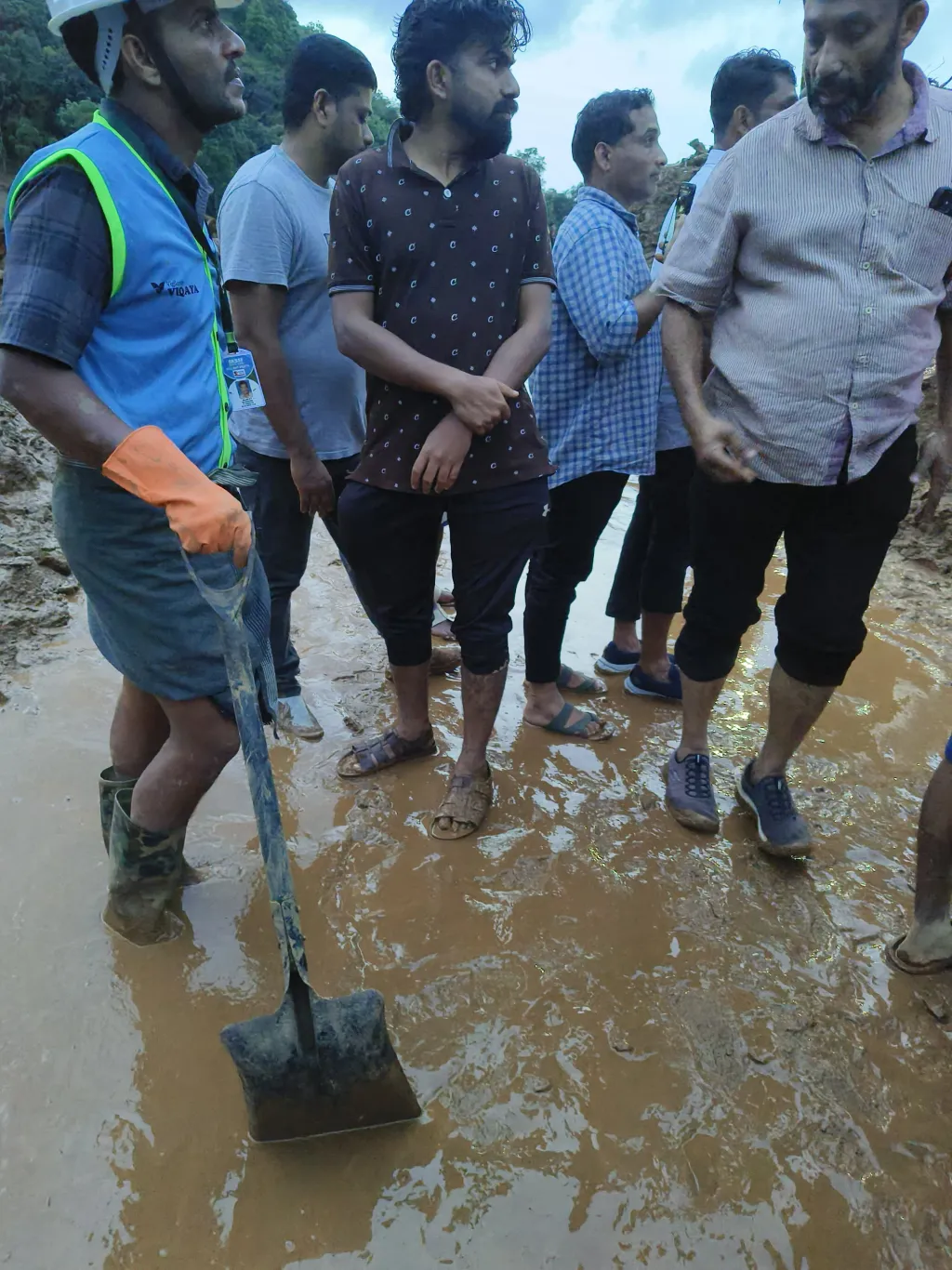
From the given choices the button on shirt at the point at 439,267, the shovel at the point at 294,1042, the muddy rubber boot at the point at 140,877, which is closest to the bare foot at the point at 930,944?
the shovel at the point at 294,1042

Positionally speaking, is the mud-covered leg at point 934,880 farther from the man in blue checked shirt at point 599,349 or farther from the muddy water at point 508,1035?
the man in blue checked shirt at point 599,349

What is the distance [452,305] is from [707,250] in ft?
2.10

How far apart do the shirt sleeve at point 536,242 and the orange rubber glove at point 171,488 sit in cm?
117

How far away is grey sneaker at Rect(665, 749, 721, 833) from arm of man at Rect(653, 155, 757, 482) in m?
0.89

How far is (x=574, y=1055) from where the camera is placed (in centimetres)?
164

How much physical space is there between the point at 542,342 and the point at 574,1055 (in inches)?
66.2

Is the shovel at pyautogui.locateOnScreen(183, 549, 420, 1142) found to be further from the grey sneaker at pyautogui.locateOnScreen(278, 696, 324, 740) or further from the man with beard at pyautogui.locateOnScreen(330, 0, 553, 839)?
the grey sneaker at pyautogui.locateOnScreen(278, 696, 324, 740)

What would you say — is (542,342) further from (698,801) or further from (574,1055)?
(574,1055)

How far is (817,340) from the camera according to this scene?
6.25 ft

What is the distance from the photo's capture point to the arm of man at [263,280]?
2293 millimetres

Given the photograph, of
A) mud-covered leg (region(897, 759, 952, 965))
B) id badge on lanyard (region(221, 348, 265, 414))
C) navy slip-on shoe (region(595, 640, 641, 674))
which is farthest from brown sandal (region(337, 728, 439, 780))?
mud-covered leg (region(897, 759, 952, 965))

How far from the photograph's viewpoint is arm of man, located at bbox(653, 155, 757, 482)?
196 cm

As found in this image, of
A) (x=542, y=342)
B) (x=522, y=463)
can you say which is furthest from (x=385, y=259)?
(x=522, y=463)

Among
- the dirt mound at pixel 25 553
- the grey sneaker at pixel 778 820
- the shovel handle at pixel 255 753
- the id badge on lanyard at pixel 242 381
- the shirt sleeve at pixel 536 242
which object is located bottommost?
the dirt mound at pixel 25 553
